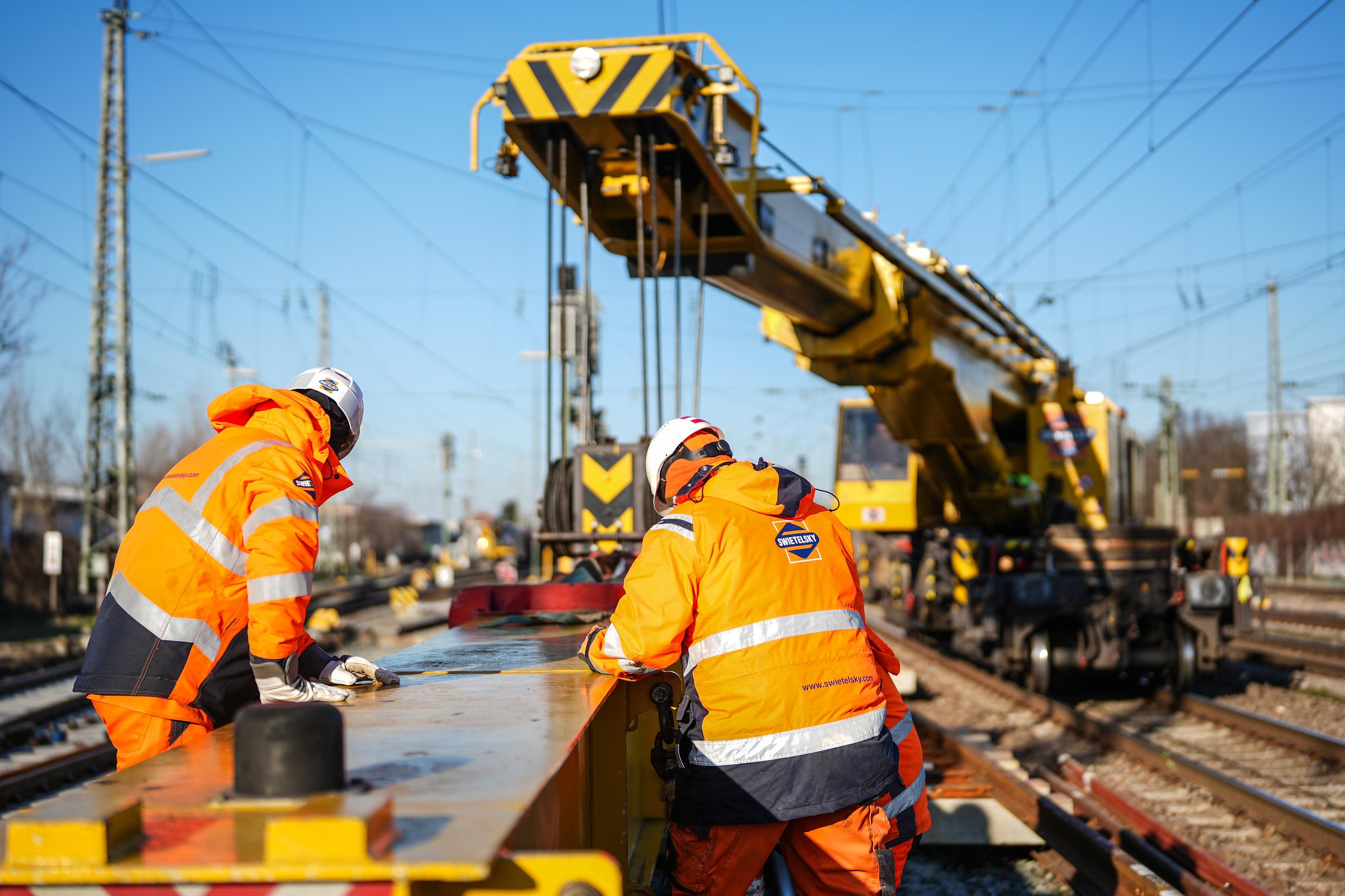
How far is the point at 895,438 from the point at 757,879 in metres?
8.63

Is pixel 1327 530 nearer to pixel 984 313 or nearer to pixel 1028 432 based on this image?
pixel 1028 432

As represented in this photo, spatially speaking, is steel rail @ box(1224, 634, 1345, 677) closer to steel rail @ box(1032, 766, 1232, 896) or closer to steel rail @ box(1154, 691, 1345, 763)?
steel rail @ box(1154, 691, 1345, 763)

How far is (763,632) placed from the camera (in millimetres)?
2922

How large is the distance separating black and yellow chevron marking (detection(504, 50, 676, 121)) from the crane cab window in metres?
9.40

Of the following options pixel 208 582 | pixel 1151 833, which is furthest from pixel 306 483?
pixel 1151 833

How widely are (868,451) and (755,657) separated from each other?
11656mm

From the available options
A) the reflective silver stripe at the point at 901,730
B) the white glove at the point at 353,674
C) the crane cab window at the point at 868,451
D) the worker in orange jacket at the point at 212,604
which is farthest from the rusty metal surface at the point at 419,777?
the crane cab window at the point at 868,451

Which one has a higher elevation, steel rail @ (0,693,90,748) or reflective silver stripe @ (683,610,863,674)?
reflective silver stripe @ (683,610,863,674)

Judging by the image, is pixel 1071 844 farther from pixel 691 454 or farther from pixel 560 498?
pixel 691 454

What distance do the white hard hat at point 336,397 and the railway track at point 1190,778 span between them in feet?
12.9

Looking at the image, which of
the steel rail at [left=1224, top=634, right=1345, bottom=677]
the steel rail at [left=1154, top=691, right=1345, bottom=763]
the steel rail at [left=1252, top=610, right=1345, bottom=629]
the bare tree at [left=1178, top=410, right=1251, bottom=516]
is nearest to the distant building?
the bare tree at [left=1178, top=410, right=1251, bottom=516]

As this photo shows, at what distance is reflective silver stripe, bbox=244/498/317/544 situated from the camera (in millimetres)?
2992

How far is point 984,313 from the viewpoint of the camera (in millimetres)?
10203

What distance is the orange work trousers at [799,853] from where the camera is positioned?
117 inches
